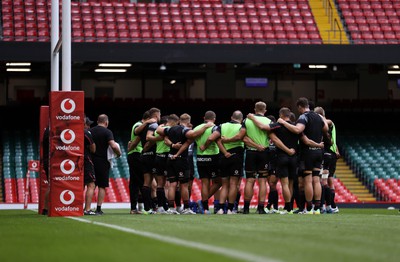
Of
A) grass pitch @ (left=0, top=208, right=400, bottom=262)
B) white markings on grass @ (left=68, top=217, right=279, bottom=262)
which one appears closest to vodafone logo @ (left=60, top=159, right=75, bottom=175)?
grass pitch @ (left=0, top=208, right=400, bottom=262)

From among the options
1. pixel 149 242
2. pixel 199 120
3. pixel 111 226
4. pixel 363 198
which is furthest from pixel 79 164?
pixel 199 120

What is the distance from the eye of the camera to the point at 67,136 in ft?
53.5

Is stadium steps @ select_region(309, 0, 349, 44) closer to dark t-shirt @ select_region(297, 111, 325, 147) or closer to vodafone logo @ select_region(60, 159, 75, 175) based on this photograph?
dark t-shirt @ select_region(297, 111, 325, 147)

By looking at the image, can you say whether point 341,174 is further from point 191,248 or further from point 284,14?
point 191,248

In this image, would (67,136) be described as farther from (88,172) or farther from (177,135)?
(177,135)

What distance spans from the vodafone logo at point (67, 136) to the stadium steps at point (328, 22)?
801 inches

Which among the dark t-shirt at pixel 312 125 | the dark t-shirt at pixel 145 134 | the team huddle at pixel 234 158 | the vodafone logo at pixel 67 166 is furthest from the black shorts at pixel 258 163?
the vodafone logo at pixel 67 166

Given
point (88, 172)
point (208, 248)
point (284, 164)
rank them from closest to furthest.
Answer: point (208, 248), point (88, 172), point (284, 164)

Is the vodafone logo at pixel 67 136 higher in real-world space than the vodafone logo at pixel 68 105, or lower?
lower

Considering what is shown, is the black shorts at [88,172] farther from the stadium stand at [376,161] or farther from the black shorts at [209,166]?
Result: the stadium stand at [376,161]

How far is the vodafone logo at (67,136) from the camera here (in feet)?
53.5

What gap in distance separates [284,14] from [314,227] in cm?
2594

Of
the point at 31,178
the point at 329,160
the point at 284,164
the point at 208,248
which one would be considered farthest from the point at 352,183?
the point at 208,248

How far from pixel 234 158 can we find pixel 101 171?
8.38 ft
